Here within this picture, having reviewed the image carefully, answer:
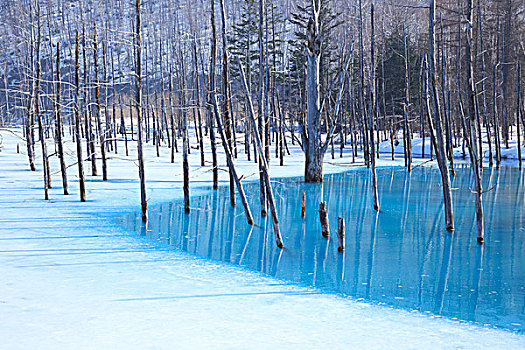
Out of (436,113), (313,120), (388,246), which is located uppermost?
(313,120)

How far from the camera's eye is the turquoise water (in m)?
7.87

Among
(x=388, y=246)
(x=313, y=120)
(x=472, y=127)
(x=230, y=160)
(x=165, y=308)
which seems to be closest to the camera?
(x=165, y=308)

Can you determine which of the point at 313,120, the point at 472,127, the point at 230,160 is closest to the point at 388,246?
the point at 472,127

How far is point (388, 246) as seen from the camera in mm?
11242

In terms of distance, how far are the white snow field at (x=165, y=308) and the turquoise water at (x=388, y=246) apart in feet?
2.42

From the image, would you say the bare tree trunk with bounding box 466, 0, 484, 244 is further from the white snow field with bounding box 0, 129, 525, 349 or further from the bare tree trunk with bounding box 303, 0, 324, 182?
the bare tree trunk with bounding box 303, 0, 324, 182

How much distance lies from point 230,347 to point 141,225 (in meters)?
8.37

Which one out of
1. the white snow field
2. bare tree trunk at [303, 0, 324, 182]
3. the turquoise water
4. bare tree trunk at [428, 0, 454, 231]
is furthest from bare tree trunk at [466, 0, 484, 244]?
bare tree trunk at [303, 0, 324, 182]

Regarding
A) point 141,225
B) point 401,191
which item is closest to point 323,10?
point 401,191

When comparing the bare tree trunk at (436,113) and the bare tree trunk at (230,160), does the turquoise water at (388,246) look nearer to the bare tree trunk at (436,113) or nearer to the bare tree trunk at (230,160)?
the bare tree trunk at (230,160)

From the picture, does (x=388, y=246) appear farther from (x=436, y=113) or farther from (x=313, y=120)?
(x=313, y=120)

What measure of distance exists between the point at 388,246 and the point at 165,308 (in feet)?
19.8

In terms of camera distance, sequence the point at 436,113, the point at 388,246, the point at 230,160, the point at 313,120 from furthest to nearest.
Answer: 1. the point at 313,120
2. the point at 230,160
3. the point at 436,113
4. the point at 388,246

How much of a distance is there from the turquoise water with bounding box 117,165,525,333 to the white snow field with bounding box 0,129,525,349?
0.74 metres
